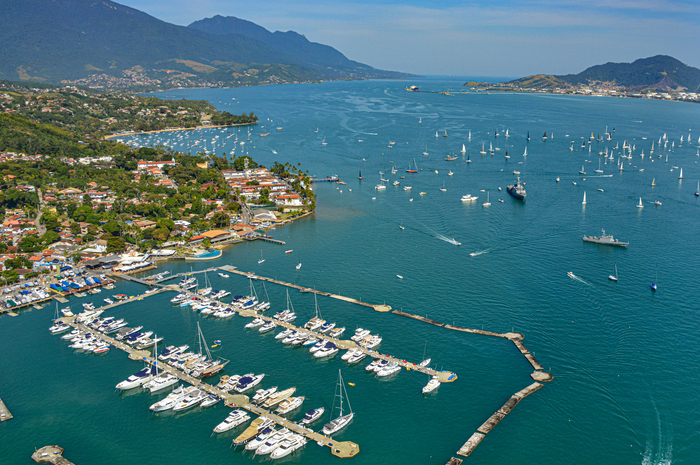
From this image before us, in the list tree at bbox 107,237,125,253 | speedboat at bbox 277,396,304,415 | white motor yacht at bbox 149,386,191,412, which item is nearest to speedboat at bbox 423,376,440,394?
speedboat at bbox 277,396,304,415

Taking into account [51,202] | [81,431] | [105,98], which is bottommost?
[81,431]

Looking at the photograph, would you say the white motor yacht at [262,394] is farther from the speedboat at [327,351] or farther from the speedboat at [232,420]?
the speedboat at [327,351]

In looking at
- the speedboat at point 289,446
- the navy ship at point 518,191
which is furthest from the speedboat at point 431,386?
the navy ship at point 518,191

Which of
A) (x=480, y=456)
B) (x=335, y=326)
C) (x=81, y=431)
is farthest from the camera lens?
(x=335, y=326)

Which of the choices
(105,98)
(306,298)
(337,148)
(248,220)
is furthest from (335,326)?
(105,98)

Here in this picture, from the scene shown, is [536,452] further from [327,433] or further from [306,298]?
[306,298]

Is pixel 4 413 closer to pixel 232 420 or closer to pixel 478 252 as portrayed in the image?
pixel 232 420
